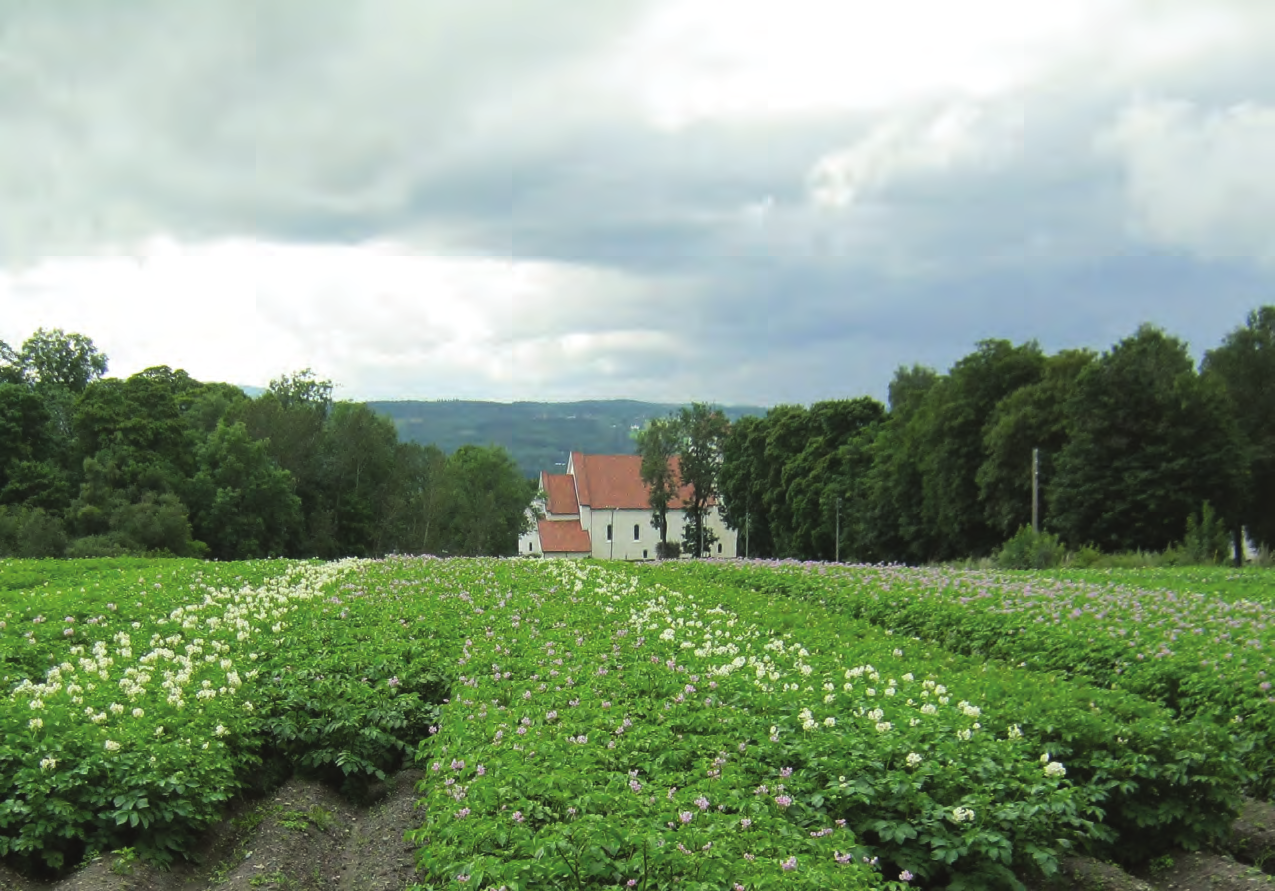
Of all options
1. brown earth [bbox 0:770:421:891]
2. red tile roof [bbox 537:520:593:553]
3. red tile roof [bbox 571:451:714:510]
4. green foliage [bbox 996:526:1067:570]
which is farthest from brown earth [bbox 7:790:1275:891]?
red tile roof [bbox 571:451:714:510]

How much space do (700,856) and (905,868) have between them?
1.92 metres

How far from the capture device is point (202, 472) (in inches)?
2368

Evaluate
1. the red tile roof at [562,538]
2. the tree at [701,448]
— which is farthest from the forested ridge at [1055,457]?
the red tile roof at [562,538]

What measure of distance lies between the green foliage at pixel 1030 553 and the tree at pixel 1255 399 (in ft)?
86.6

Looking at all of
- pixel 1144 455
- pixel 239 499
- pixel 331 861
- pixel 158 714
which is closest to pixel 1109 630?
pixel 331 861

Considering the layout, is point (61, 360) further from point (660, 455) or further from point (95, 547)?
point (660, 455)

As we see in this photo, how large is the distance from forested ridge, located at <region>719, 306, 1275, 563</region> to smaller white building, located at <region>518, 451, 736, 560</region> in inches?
2010

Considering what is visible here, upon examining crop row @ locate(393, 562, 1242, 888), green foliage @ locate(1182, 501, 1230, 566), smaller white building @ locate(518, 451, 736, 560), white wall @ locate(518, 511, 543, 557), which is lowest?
white wall @ locate(518, 511, 543, 557)

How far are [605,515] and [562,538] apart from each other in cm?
797

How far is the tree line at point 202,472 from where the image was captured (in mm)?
51719

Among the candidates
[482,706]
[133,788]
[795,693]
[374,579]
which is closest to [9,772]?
[133,788]

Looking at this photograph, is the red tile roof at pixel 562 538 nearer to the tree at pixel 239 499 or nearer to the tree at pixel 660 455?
the tree at pixel 660 455

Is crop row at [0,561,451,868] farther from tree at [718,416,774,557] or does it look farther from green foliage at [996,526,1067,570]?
tree at [718,416,774,557]

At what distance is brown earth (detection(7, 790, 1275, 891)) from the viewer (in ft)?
22.3
